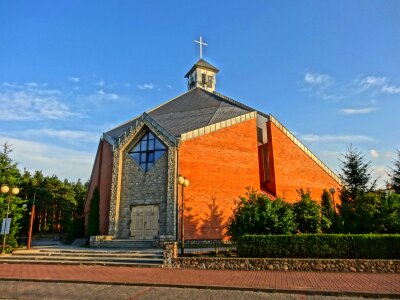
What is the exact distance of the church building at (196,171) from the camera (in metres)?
21.6

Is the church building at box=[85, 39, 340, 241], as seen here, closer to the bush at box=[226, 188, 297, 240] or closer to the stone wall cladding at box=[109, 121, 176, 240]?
the stone wall cladding at box=[109, 121, 176, 240]

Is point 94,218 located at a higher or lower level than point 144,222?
higher

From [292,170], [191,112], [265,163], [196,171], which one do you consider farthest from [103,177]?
[292,170]

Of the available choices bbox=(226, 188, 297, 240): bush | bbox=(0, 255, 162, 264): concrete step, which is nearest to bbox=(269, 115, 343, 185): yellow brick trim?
bbox=(226, 188, 297, 240): bush

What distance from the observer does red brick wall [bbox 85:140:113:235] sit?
83.7 ft

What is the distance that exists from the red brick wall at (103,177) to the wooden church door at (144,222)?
3451mm

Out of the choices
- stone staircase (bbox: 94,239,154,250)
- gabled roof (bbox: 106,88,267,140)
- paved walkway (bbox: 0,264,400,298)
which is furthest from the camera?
gabled roof (bbox: 106,88,267,140)

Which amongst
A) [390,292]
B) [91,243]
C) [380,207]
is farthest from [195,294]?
[91,243]

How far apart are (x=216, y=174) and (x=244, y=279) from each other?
41.4 ft

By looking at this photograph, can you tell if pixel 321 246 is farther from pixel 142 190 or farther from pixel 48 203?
pixel 48 203

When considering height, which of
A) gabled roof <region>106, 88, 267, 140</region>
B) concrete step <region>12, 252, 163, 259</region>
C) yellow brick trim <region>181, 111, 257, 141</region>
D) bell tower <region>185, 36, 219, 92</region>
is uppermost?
bell tower <region>185, 36, 219, 92</region>

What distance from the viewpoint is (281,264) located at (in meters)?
12.6

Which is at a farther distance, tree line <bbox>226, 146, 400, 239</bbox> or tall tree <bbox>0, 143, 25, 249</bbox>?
tall tree <bbox>0, 143, 25, 249</bbox>

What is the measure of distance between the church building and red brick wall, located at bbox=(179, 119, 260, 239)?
68 millimetres
